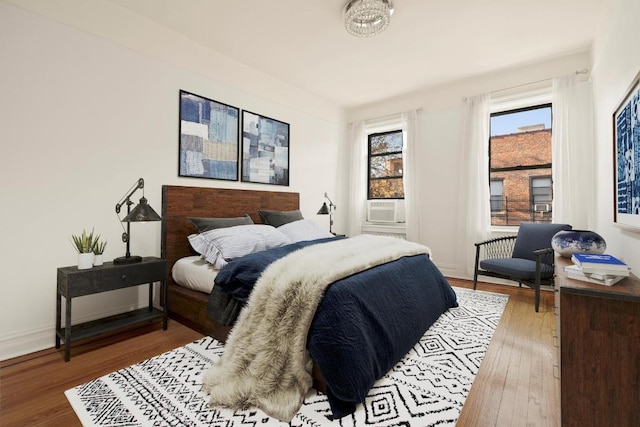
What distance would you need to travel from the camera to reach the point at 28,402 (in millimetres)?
1572

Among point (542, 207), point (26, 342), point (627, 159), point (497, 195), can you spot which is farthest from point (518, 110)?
point (26, 342)

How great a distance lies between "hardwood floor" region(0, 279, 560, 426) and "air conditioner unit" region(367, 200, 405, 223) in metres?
2.40

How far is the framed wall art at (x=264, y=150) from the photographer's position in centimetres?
374

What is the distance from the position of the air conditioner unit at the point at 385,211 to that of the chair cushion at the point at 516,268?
1.70 metres

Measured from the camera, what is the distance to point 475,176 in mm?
4012

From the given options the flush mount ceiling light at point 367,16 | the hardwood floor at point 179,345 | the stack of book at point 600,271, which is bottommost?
the hardwood floor at point 179,345

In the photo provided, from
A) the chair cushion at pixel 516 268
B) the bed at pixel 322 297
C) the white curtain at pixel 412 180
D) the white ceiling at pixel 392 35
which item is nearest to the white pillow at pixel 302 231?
the bed at pixel 322 297

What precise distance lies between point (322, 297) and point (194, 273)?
1430mm

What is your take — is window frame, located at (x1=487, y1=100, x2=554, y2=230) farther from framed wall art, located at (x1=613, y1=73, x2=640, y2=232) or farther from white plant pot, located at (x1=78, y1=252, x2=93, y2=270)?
white plant pot, located at (x1=78, y1=252, x2=93, y2=270)

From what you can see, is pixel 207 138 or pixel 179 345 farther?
pixel 207 138

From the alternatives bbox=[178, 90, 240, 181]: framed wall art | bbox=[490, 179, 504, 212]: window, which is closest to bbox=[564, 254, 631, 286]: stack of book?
bbox=[490, 179, 504, 212]: window

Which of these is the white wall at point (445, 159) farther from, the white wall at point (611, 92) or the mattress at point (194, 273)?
the mattress at point (194, 273)

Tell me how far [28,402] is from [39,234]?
1.21 metres

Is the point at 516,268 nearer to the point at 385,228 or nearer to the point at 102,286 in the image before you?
the point at 385,228
